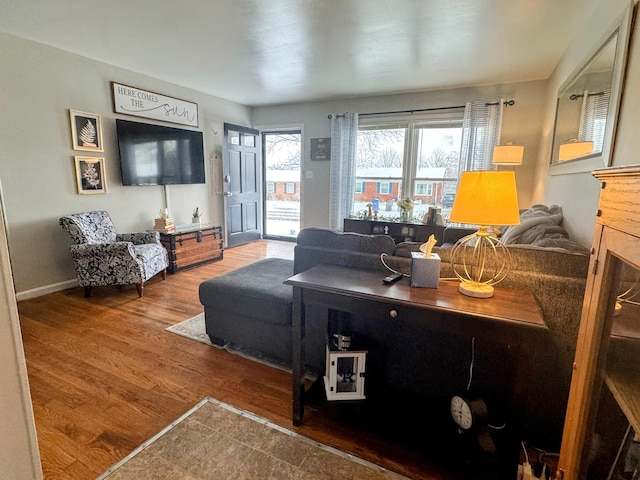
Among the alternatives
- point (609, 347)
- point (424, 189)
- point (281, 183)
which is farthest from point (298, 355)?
point (281, 183)

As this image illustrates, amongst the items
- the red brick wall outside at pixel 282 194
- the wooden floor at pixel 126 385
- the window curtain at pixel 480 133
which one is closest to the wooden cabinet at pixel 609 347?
the wooden floor at pixel 126 385

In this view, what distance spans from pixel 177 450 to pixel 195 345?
0.97m

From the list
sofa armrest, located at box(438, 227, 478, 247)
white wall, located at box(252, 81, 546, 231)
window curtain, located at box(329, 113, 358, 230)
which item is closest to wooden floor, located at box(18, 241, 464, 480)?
sofa armrest, located at box(438, 227, 478, 247)

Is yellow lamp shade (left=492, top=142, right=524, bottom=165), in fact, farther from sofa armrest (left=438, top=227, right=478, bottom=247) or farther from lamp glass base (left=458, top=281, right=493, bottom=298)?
lamp glass base (left=458, top=281, right=493, bottom=298)

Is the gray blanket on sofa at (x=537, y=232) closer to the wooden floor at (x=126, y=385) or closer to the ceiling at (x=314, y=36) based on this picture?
the wooden floor at (x=126, y=385)

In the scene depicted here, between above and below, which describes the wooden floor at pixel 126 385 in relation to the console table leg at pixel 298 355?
below

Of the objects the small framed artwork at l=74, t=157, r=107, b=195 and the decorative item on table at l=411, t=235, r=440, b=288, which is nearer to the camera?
the decorative item on table at l=411, t=235, r=440, b=288

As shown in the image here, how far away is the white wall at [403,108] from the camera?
162 inches

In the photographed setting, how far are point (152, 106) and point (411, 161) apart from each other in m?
3.64

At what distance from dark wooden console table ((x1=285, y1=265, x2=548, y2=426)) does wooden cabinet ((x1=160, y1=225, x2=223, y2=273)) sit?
2.95 m

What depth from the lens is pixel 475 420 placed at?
1.39 meters

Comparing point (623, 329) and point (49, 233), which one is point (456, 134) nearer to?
point (623, 329)

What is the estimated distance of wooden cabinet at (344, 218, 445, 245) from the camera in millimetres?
4172

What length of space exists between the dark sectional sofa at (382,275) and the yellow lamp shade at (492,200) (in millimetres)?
294
